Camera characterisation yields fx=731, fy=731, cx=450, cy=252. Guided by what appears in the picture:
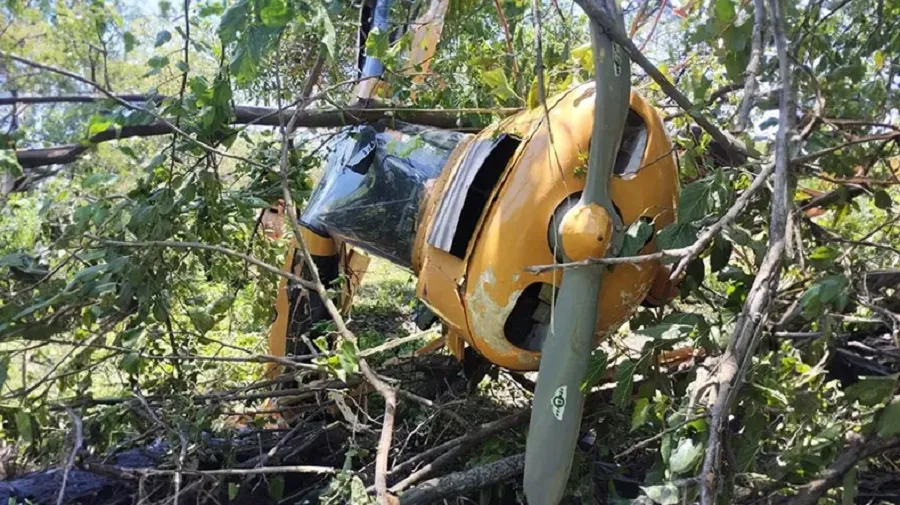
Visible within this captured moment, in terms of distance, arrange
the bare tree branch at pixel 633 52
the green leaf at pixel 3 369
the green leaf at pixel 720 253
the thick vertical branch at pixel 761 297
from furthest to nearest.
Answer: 1. the green leaf at pixel 3 369
2. the green leaf at pixel 720 253
3. the bare tree branch at pixel 633 52
4. the thick vertical branch at pixel 761 297

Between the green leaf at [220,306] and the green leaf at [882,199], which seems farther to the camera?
the green leaf at [220,306]

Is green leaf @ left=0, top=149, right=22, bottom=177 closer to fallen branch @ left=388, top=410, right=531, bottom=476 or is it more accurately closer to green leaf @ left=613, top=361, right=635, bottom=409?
fallen branch @ left=388, top=410, right=531, bottom=476

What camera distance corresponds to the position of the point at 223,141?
229 cm

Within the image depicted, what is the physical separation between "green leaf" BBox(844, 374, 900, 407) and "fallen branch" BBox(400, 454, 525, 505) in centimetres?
93

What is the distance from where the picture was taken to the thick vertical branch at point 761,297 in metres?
1.25

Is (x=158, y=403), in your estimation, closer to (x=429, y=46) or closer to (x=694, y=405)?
(x=429, y=46)

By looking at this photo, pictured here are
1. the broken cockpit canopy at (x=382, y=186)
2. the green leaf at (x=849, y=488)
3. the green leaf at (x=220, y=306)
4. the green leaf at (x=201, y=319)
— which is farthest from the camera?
the green leaf at (x=220, y=306)

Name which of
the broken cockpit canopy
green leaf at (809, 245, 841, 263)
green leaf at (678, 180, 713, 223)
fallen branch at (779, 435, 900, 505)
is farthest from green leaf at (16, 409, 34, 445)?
A: green leaf at (809, 245, 841, 263)

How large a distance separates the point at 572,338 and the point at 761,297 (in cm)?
47

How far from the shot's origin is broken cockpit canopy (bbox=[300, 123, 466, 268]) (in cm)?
215

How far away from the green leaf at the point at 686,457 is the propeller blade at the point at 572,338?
379mm

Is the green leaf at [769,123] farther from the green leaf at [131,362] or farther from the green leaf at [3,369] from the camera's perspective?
the green leaf at [3,369]

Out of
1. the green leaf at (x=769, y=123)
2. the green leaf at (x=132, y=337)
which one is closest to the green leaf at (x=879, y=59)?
the green leaf at (x=769, y=123)

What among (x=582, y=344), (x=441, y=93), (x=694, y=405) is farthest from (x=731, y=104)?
(x=694, y=405)
